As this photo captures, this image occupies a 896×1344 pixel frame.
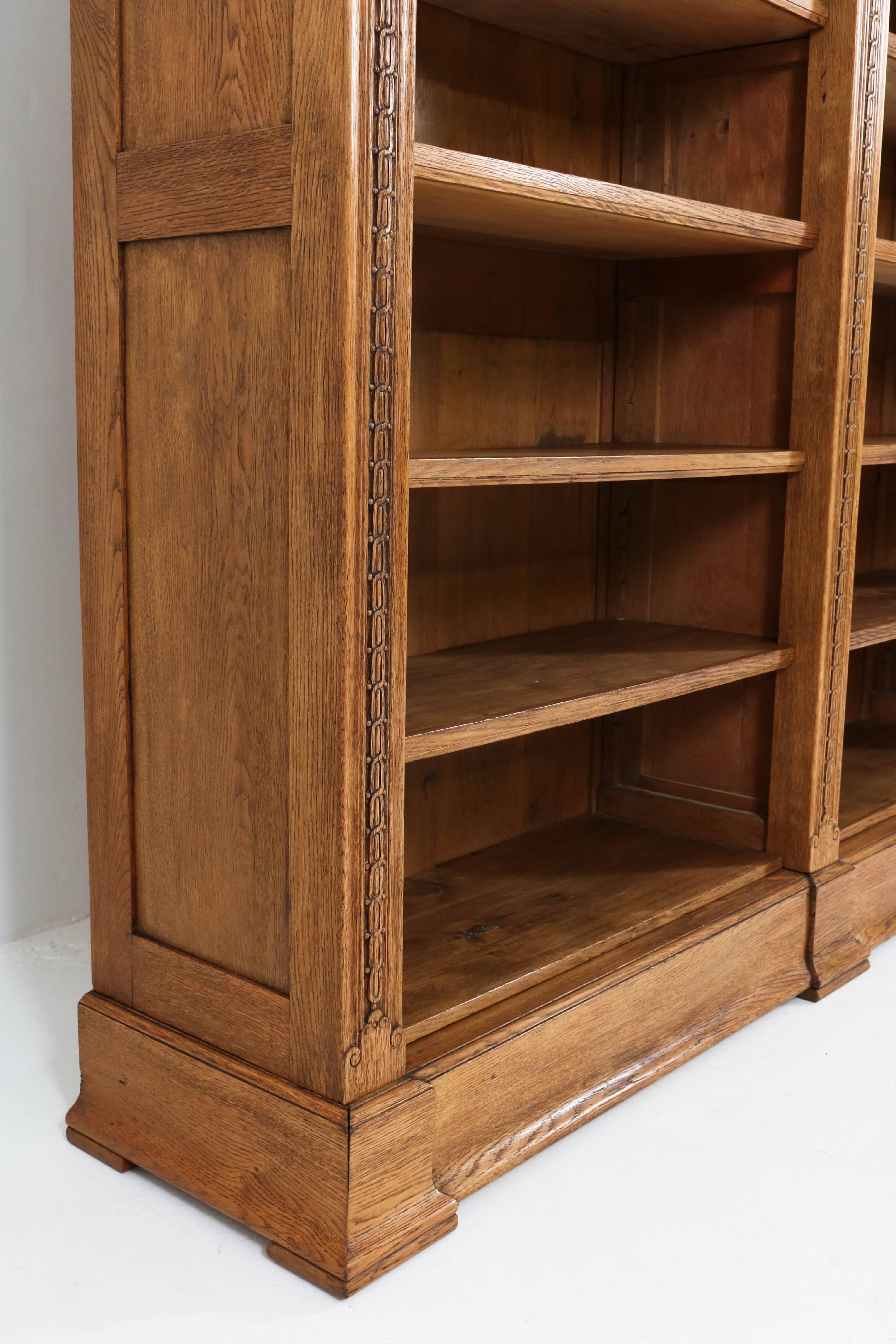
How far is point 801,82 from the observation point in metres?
2.56

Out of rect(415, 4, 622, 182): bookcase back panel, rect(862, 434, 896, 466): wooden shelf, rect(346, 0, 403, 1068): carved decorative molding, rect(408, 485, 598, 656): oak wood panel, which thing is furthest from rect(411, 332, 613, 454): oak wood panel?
rect(346, 0, 403, 1068): carved decorative molding

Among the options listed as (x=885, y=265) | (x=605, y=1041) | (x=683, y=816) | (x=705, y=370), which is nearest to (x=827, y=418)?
(x=705, y=370)

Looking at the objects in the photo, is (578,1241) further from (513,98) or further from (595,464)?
(513,98)

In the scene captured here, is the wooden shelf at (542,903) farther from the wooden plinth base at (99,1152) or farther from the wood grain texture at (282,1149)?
the wooden plinth base at (99,1152)

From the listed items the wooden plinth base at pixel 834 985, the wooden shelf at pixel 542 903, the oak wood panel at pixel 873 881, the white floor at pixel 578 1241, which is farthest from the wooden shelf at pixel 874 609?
the white floor at pixel 578 1241

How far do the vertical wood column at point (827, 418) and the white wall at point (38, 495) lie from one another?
149 centimetres

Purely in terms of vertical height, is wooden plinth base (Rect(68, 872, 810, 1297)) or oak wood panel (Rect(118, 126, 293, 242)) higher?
oak wood panel (Rect(118, 126, 293, 242))

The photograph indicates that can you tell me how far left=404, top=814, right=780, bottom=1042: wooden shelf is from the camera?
2.15m

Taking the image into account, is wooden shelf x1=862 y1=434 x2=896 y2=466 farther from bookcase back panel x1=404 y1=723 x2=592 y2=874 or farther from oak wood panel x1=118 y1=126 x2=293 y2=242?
oak wood panel x1=118 y1=126 x2=293 y2=242

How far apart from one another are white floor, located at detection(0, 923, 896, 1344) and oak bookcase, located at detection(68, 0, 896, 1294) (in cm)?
6

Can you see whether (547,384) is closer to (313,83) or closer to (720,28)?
(720,28)

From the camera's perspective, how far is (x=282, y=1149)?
184 centimetres

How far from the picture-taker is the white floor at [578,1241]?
1.73m

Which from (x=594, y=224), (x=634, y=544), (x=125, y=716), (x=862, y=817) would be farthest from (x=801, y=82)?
(x=125, y=716)
